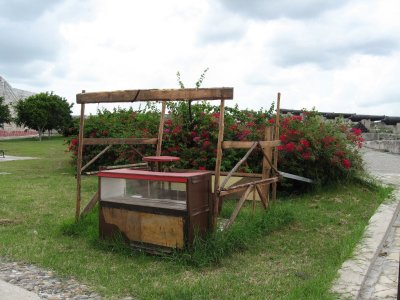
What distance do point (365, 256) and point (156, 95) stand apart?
3.13 metres

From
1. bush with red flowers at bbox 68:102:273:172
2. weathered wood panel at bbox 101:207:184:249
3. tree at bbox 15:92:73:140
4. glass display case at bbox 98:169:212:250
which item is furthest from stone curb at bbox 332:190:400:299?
tree at bbox 15:92:73:140

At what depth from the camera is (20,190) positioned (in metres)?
10.7

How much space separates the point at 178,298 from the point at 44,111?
5466cm

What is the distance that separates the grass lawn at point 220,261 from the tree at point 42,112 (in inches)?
1910

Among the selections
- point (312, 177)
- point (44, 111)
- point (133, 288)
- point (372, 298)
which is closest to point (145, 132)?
point (312, 177)

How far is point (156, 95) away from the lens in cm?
563

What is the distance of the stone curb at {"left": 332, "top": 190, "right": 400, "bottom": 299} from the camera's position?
13.6 ft

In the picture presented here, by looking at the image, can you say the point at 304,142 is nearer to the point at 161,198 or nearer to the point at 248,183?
the point at 248,183

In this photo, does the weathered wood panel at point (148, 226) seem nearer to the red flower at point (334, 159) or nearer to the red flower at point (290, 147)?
the red flower at point (290, 147)

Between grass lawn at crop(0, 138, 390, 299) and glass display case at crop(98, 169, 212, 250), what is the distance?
0.73ft

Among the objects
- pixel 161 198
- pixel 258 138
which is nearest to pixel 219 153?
pixel 161 198

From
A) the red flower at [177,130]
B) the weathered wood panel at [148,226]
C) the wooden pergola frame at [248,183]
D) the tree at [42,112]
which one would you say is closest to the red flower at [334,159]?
the wooden pergola frame at [248,183]

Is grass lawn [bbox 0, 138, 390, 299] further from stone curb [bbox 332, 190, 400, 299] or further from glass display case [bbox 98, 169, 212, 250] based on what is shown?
glass display case [bbox 98, 169, 212, 250]

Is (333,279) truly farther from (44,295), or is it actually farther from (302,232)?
(44,295)
